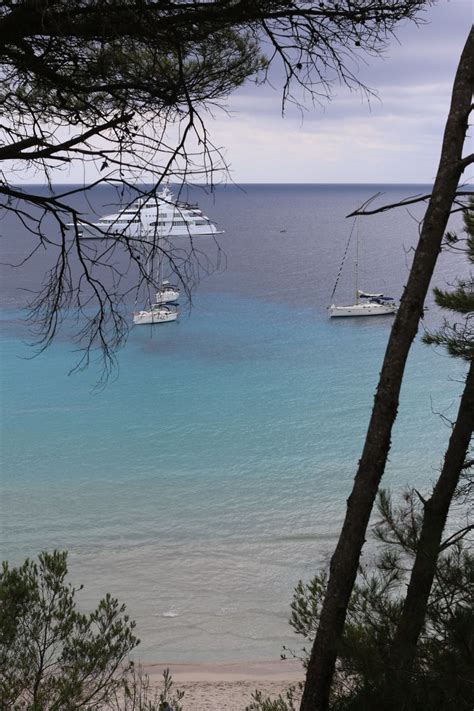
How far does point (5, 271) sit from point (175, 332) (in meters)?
19.5

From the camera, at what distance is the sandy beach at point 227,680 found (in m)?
9.41

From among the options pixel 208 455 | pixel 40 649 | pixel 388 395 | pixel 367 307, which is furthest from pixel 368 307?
pixel 388 395

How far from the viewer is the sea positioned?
495 inches

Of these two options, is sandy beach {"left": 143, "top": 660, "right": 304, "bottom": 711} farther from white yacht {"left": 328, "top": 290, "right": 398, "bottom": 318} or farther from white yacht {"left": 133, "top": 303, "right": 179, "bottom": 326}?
white yacht {"left": 328, "top": 290, "right": 398, "bottom": 318}

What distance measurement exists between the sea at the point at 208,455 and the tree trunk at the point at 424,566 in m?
1.94

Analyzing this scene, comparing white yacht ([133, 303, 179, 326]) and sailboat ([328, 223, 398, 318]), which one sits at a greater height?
sailboat ([328, 223, 398, 318])

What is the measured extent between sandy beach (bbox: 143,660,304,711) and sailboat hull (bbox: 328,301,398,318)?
23.7 m

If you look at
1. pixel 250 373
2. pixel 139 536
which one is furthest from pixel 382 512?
pixel 250 373

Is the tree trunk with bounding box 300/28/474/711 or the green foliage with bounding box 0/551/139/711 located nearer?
the tree trunk with bounding box 300/28/474/711

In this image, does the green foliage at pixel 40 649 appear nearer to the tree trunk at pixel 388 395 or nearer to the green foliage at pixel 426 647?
the green foliage at pixel 426 647

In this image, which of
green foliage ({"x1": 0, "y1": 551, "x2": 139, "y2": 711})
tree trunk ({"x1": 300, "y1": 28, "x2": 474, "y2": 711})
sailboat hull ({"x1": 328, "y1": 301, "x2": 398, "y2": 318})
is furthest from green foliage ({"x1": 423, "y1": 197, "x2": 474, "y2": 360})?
sailboat hull ({"x1": 328, "y1": 301, "x2": 398, "y2": 318})

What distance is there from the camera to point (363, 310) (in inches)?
1350

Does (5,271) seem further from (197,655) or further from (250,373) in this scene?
(197,655)

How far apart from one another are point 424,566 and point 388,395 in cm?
82
